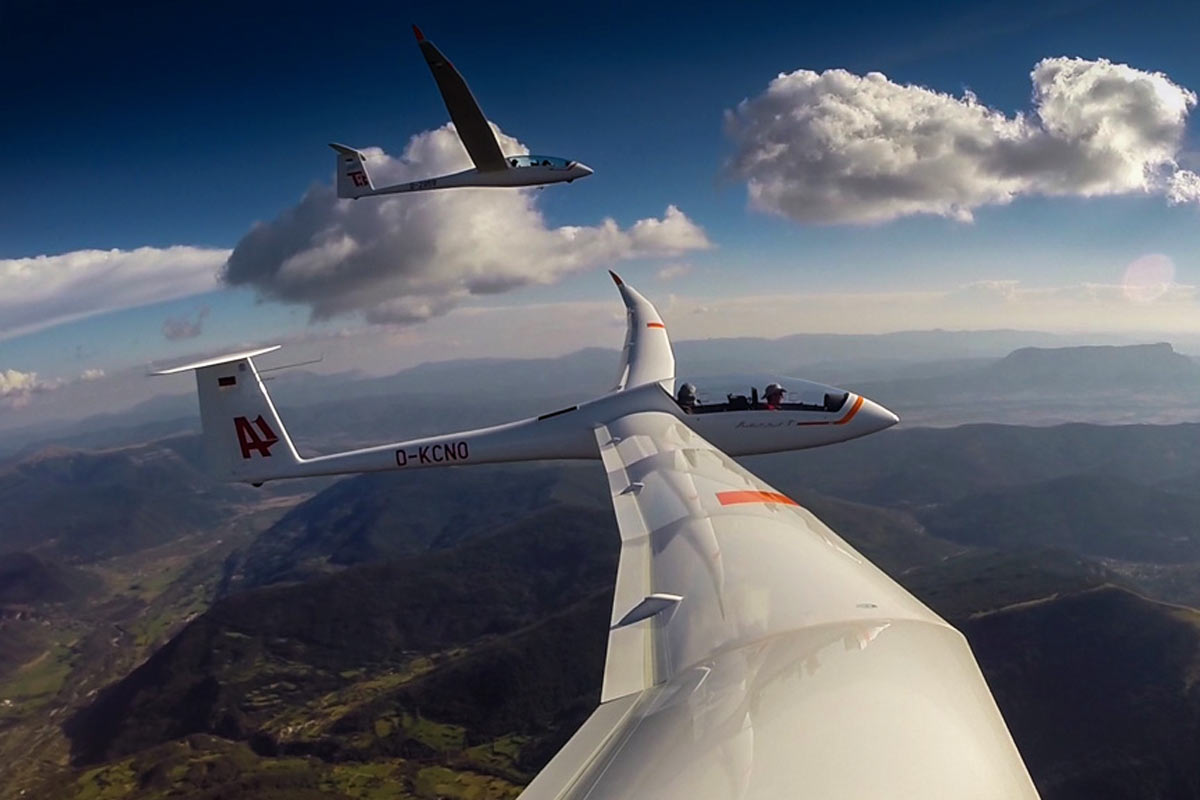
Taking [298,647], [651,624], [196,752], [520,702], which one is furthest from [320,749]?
[651,624]

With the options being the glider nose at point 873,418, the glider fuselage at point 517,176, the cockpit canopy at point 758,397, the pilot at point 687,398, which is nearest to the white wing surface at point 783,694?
the pilot at point 687,398

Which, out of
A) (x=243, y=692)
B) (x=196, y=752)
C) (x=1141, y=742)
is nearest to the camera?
(x=1141, y=742)

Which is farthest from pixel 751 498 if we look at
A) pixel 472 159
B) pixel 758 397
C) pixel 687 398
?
pixel 472 159

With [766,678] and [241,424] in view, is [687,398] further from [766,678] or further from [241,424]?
[766,678]

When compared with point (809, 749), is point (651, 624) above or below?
below

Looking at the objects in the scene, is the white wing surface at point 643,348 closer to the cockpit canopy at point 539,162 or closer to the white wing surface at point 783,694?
the cockpit canopy at point 539,162

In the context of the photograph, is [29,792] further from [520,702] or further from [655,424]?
[655,424]

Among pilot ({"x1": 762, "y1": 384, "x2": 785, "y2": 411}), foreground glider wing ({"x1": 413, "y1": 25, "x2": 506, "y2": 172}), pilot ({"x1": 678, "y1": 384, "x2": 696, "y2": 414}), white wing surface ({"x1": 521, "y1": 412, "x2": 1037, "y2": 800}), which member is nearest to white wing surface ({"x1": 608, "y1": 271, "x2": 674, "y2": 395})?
pilot ({"x1": 678, "y1": 384, "x2": 696, "y2": 414})
